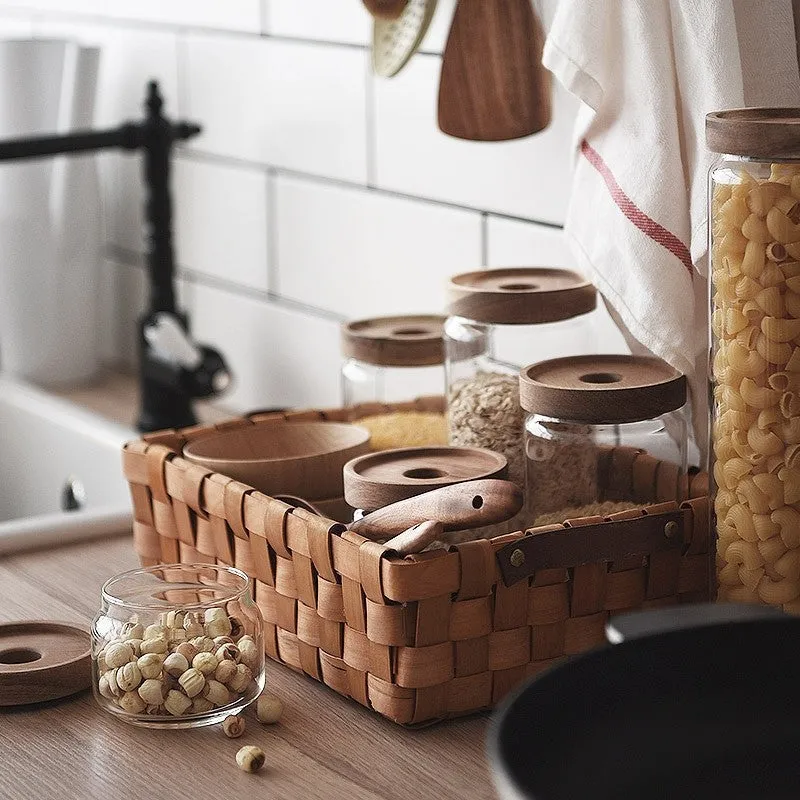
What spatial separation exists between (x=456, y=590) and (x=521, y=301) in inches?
10.4

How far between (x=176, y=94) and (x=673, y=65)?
92 cm

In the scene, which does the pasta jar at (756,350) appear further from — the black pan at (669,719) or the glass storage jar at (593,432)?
the black pan at (669,719)

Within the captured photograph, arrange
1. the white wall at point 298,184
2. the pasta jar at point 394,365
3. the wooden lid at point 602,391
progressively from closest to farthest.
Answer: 1. the wooden lid at point 602,391
2. the pasta jar at point 394,365
3. the white wall at point 298,184

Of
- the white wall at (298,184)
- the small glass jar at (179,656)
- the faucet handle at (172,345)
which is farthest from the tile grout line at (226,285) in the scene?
the small glass jar at (179,656)

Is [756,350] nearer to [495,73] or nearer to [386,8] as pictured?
[495,73]

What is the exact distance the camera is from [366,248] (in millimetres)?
1460

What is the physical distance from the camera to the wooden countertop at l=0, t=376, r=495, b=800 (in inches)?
29.8

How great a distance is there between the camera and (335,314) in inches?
60.1

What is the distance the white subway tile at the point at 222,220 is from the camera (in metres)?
1.63

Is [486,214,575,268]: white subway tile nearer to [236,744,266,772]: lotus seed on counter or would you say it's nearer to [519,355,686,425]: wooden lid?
[519,355,686,425]: wooden lid

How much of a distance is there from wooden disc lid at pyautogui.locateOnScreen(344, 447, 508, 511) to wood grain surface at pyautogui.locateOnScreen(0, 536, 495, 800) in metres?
0.13

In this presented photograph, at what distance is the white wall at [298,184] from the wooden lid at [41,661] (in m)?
0.50

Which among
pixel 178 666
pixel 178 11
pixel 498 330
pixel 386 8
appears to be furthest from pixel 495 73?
pixel 178 11

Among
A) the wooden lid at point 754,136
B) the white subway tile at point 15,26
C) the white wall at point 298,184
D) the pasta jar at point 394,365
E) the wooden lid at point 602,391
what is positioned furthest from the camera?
the white subway tile at point 15,26
